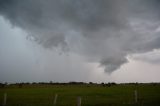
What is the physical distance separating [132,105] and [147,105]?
1.83 m

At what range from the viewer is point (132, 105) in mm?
29047

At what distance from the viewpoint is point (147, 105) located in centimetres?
2878
